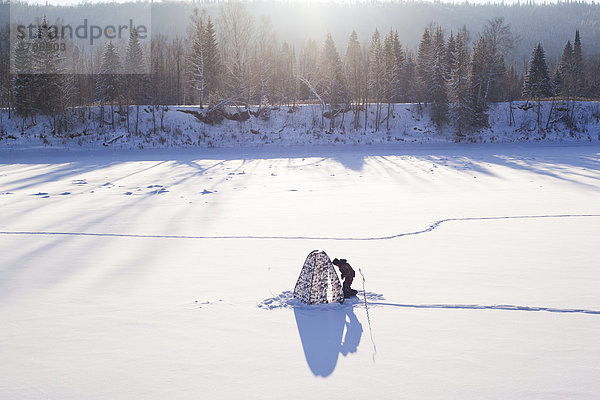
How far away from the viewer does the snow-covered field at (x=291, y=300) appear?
3211mm

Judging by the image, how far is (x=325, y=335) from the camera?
393 cm

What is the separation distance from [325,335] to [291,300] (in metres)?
0.80

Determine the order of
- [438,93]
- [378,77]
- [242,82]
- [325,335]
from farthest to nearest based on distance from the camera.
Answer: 1. [378,77]
2. [438,93]
3. [242,82]
4. [325,335]

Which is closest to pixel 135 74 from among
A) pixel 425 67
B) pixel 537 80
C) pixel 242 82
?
pixel 242 82

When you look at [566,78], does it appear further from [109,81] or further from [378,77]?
[109,81]

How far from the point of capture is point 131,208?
10.9m

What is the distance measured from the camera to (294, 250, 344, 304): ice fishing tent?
451 cm

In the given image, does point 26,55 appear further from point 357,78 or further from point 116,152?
point 357,78

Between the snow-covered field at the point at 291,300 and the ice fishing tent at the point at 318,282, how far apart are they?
0.12m

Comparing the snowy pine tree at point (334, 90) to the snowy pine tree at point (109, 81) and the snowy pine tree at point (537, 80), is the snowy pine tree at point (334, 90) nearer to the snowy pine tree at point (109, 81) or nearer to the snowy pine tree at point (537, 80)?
the snowy pine tree at point (109, 81)

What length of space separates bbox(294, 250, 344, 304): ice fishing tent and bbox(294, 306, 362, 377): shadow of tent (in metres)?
0.14

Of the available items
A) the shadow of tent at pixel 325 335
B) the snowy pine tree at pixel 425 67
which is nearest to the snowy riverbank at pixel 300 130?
the snowy pine tree at pixel 425 67

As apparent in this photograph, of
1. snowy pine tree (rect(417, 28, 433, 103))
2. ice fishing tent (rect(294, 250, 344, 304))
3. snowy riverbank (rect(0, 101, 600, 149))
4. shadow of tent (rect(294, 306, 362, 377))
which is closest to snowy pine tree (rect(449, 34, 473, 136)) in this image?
snowy riverbank (rect(0, 101, 600, 149))

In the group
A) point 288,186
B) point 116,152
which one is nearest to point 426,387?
point 288,186
